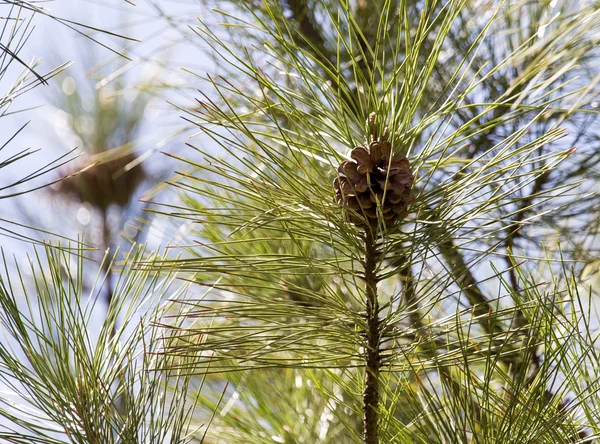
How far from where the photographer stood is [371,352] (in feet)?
2.34

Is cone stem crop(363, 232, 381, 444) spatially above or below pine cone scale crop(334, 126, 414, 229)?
below

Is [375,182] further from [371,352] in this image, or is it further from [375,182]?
[371,352]

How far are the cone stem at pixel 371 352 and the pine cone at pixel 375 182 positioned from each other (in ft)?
0.09

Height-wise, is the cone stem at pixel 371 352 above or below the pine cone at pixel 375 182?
below

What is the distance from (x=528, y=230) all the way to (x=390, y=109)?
592mm

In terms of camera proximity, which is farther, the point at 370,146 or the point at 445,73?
the point at 445,73

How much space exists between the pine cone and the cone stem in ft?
0.09

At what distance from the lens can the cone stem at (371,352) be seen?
70 cm

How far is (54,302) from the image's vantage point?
0.88 m

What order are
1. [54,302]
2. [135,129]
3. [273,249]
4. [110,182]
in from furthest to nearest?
1. [135,129]
2. [110,182]
3. [273,249]
4. [54,302]

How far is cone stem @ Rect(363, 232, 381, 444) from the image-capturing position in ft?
2.30

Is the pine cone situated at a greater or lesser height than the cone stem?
greater

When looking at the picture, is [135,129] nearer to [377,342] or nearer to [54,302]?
[54,302]

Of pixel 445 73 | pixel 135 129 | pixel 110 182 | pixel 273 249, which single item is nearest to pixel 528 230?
pixel 445 73
